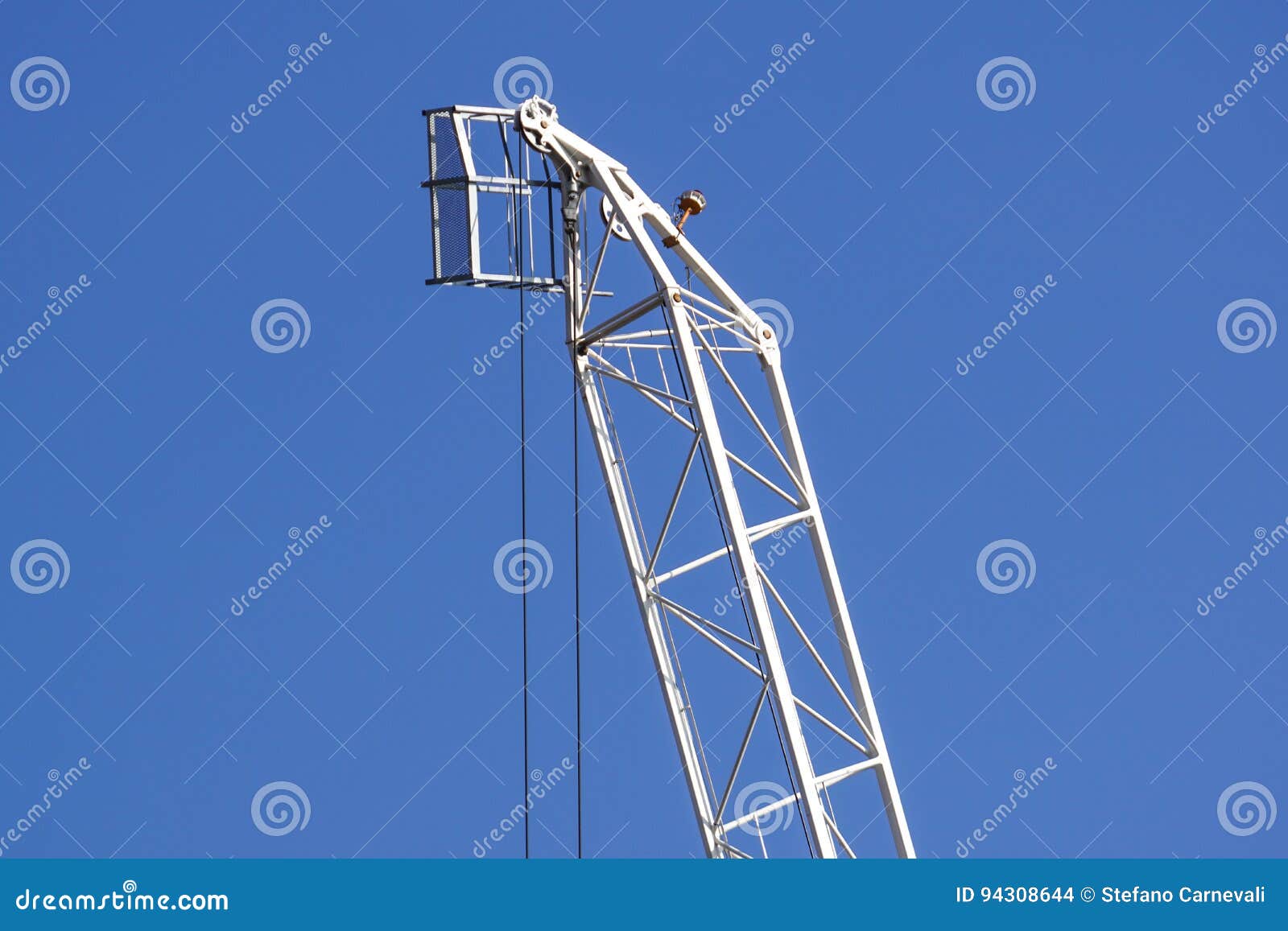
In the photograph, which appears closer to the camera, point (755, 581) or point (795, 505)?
point (755, 581)

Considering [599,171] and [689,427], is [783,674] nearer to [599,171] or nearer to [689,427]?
[689,427]

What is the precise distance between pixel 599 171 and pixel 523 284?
1759 mm

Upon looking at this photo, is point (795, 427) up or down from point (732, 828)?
up

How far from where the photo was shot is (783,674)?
29359 millimetres

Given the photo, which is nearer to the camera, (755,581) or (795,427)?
(755,581)

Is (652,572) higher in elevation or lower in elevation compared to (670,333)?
lower

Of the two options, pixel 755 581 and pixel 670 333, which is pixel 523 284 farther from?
pixel 755 581

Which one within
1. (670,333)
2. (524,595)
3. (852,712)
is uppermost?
(670,333)

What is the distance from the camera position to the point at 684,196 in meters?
31.0

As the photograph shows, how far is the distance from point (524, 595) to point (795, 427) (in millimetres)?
4308

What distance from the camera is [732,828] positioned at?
30609 mm

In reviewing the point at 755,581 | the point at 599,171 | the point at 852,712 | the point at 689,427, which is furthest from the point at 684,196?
the point at 852,712

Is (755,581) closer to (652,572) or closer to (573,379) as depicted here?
(652,572)

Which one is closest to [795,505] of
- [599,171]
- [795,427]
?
[795,427]
